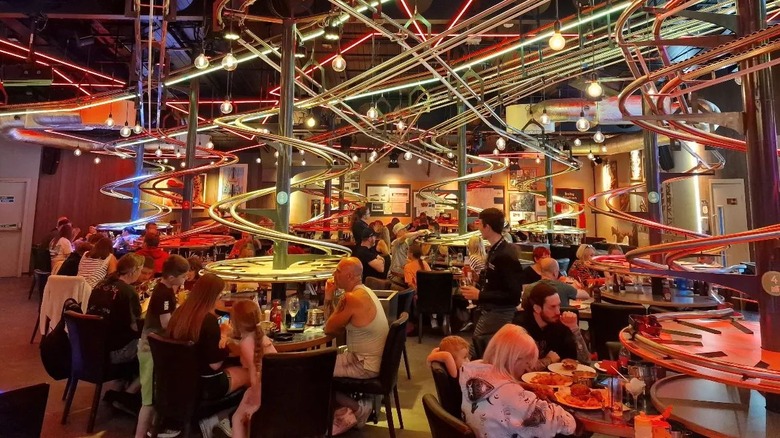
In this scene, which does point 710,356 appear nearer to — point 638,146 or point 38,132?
point 638,146

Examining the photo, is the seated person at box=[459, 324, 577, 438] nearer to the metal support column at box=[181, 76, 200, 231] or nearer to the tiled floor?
the tiled floor

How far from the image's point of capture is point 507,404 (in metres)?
1.86

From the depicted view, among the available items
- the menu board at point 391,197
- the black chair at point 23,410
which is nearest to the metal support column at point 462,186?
Answer: the black chair at point 23,410

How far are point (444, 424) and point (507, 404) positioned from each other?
0.35 m

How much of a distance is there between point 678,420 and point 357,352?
218 centimetres

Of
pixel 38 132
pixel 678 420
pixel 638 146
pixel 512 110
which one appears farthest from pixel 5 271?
pixel 638 146

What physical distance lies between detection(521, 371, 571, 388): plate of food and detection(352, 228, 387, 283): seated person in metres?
4.28

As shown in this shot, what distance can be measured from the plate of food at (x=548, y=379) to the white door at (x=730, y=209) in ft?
29.5

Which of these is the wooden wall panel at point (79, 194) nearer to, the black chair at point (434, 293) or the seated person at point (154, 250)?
the seated person at point (154, 250)

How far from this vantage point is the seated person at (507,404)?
1.82 metres

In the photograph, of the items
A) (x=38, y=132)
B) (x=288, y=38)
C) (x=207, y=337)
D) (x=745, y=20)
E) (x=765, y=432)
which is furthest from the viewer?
(x=38, y=132)

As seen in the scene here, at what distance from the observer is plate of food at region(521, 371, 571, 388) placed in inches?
90.0

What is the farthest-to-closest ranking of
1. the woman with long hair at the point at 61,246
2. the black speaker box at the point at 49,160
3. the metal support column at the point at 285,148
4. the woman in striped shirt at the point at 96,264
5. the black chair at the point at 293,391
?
the black speaker box at the point at 49,160 → the woman with long hair at the point at 61,246 → the woman in striped shirt at the point at 96,264 → the metal support column at the point at 285,148 → the black chair at the point at 293,391

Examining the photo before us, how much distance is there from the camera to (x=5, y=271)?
12.0 m
